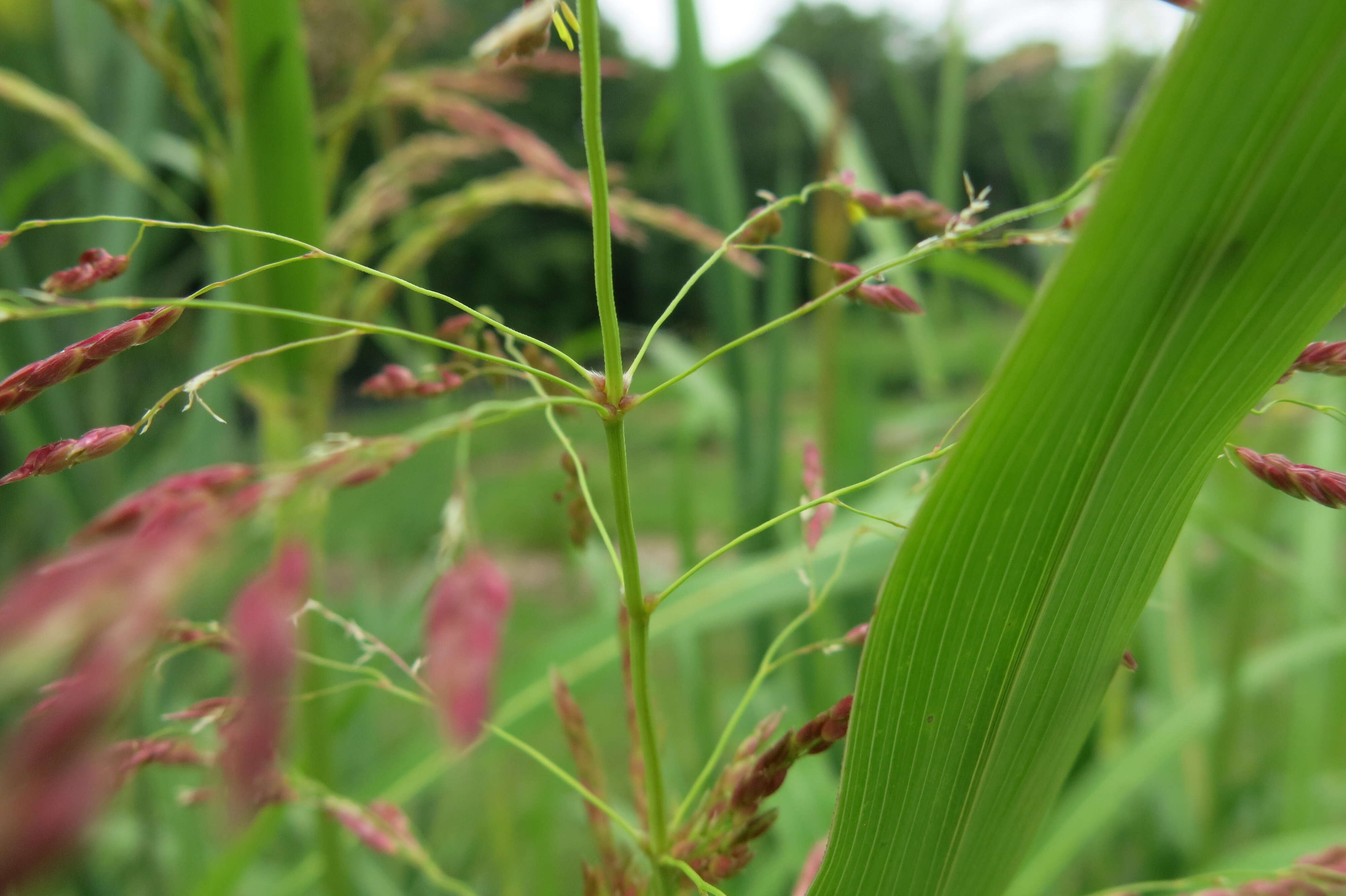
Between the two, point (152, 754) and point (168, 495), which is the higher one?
point (168, 495)

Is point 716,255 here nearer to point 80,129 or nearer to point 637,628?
point 637,628

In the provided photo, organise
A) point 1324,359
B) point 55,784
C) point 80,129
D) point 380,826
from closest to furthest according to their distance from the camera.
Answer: point 55,784 < point 1324,359 < point 380,826 < point 80,129

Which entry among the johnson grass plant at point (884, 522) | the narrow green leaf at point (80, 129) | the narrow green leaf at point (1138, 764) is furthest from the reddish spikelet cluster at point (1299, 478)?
the narrow green leaf at point (80, 129)

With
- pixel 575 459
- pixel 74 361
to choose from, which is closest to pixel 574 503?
pixel 575 459

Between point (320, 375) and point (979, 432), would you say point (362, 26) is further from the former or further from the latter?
point (979, 432)

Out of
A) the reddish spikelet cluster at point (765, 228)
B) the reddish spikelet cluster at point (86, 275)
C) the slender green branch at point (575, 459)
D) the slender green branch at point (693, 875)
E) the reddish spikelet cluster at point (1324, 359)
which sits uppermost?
the reddish spikelet cluster at point (765, 228)

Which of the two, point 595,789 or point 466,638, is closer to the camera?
point 466,638

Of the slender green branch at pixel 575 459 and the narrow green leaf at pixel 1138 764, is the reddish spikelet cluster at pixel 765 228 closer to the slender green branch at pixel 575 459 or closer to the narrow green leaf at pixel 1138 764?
the slender green branch at pixel 575 459
